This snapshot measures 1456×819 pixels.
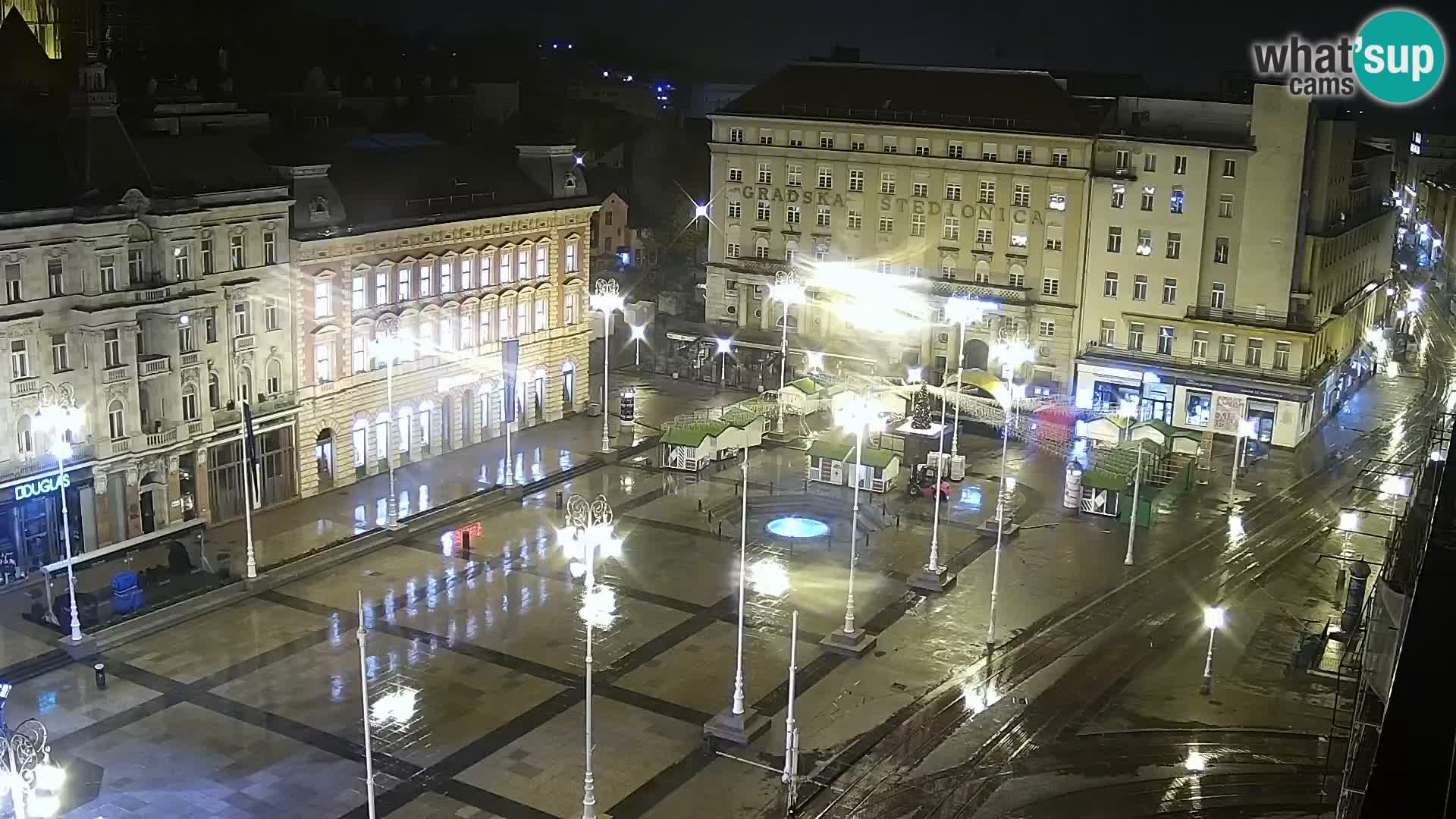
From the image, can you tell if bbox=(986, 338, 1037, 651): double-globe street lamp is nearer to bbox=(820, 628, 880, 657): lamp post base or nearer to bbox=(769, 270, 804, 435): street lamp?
bbox=(820, 628, 880, 657): lamp post base

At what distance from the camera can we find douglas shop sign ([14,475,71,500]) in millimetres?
49594

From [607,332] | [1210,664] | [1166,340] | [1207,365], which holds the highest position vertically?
[607,332]

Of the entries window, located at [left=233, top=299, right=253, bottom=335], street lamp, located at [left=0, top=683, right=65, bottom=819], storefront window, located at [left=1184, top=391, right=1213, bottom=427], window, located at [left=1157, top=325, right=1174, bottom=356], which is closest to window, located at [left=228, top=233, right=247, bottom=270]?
window, located at [left=233, top=299, right=253, bottom=335]

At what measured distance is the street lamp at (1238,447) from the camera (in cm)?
6412

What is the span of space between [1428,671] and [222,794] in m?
28.5

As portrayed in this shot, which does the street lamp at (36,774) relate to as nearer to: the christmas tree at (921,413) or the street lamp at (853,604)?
the street lamp at (853,604)

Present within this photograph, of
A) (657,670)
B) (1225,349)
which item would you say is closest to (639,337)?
(1225,349)

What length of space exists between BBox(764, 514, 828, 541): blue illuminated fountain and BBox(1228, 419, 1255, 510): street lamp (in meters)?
19.2

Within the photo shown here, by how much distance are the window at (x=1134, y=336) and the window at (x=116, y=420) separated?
175 ft

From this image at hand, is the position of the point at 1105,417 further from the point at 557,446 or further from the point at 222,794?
the point at 222,794

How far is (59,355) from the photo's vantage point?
51000 millimetres

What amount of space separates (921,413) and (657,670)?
32764 millimetres

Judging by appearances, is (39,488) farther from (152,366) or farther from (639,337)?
(639,337)

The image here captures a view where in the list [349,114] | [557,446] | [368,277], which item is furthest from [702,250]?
[368,277]
